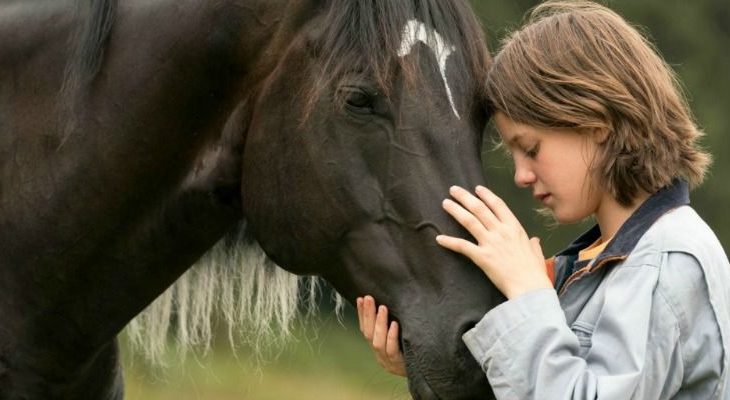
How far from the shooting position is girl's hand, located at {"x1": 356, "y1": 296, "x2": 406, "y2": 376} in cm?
239

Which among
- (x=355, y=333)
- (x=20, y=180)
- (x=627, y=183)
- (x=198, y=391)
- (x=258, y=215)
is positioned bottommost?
(x=355, y=333)

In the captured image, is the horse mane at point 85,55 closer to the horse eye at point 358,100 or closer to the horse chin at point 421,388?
the horse eye at point 358,100

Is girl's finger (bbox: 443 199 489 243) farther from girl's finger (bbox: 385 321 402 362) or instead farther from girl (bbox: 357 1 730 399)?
girl's finger (bbox: 385 321 402 362)

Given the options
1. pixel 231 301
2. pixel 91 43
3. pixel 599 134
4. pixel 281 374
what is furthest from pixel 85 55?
pixel 281 374

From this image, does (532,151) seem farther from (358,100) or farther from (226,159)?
(226,159)

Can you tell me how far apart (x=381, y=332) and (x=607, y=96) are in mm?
655

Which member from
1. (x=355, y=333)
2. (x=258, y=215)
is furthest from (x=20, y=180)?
(x=355, y=333)

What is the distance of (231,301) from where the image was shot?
10.1 feet

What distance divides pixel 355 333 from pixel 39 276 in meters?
4.76

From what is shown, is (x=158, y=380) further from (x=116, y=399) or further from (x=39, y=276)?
(x=39, y=276)

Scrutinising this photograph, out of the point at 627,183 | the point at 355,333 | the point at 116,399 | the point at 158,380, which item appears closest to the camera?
the point at 627,183

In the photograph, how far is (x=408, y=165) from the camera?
7.77 feet

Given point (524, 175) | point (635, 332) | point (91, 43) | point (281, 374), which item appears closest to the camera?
point (635, 332)

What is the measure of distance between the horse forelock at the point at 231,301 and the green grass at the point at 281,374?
0.16 m
